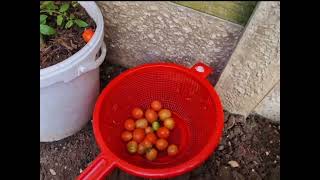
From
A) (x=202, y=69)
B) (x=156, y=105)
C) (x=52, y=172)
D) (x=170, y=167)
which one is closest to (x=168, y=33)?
(x=202, y=69)

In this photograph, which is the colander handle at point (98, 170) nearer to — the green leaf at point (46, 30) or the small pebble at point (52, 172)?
the small pebble at point (52, 172)

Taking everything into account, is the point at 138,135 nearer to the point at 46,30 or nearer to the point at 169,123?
the point at 169,123

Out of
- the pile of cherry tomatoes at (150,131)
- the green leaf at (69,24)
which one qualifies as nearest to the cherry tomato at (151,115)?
the pile of cherry tomatoes at (150,131)

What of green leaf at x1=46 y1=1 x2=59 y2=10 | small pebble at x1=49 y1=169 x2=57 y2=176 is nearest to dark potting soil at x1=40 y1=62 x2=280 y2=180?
small pebble at x1=49 y1=169 x2=57 y2=176

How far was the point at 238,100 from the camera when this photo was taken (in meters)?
1.81

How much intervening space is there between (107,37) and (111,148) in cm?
52

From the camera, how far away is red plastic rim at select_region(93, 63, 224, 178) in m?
1.43

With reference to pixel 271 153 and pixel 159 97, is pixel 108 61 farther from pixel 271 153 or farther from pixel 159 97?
pixel 271 153

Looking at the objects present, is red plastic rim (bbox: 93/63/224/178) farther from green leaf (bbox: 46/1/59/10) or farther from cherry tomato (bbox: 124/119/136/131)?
green leaf (bbox: 46/1/59/10)

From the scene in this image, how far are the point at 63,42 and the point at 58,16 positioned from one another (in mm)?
108

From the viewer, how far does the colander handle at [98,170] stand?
139 cm

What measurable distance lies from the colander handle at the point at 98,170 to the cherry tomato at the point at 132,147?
27 cm

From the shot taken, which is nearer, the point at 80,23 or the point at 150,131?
the point at 80,23

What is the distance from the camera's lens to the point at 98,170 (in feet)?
4.65
